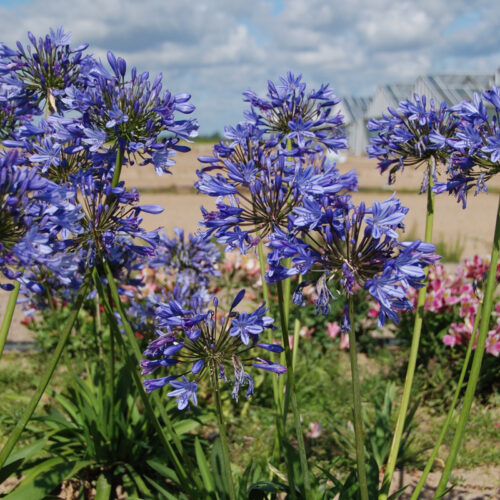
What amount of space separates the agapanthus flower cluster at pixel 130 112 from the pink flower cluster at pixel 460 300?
3.15 metres

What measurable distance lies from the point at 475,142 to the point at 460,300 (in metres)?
3.09

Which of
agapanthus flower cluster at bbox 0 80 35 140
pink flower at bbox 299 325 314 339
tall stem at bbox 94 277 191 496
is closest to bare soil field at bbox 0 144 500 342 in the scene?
pink flower at bbox 299 325 314 339

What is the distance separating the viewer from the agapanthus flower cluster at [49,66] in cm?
275

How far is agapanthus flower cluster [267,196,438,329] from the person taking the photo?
181 cm

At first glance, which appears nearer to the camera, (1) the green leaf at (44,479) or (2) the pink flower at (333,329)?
(1) the green leaf at (44,479)

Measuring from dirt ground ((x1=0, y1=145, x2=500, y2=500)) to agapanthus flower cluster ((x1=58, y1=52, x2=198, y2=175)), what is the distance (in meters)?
2.71

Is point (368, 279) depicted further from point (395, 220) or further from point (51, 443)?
point (51, 443)

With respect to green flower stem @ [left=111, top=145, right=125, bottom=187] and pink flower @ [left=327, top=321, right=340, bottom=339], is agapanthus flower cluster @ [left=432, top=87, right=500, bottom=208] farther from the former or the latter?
pink flower @ [left=327, top=321, right=340, bottom=339]

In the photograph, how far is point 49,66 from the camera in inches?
109

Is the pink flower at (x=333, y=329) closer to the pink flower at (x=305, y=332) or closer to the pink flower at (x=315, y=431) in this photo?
the pink flower at (x=305, y=332)

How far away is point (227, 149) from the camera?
2398 millimetres

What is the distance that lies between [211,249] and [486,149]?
8.69 ft

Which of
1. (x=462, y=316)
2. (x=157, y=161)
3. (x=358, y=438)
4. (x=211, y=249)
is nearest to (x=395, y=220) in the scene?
(x=358, y=438)

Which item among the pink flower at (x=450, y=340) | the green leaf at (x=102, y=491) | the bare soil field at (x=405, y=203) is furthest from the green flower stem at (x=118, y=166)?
the bare soil field at (x=405, y=203)
